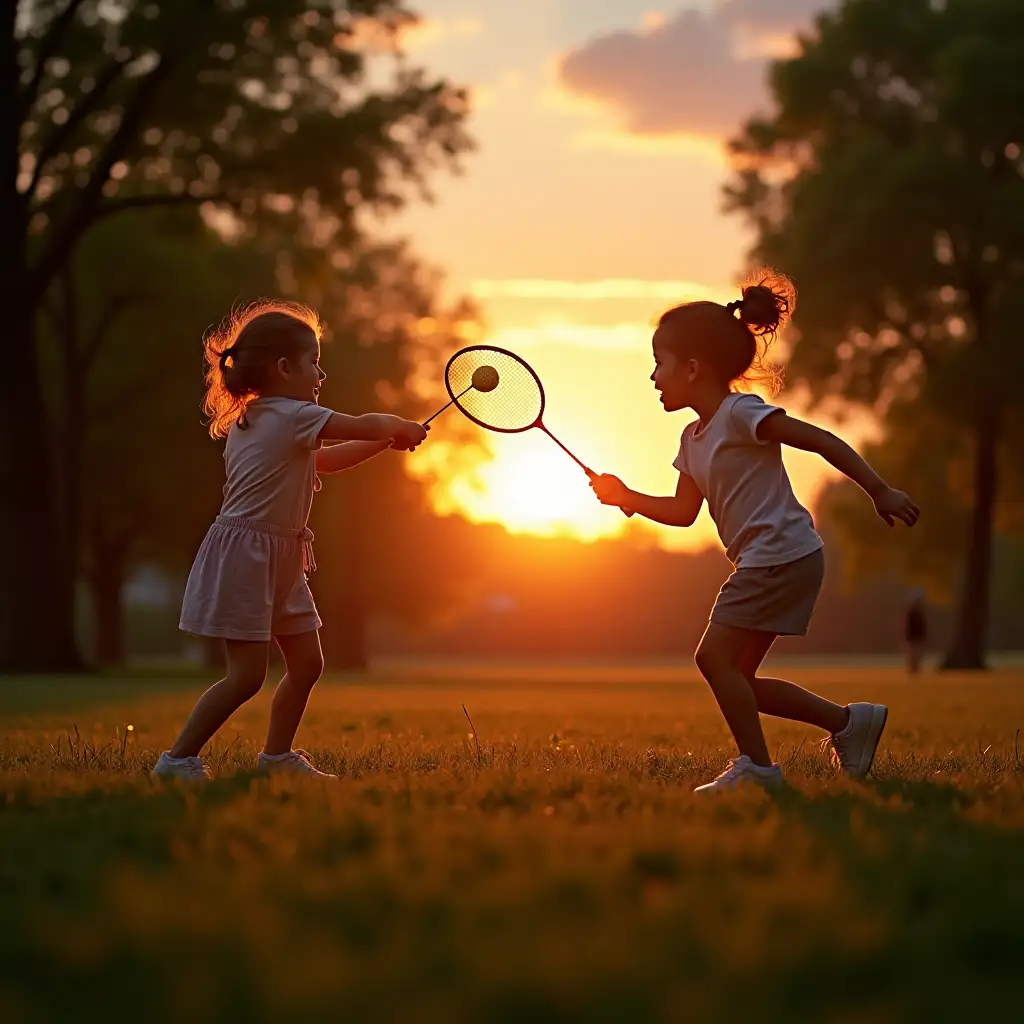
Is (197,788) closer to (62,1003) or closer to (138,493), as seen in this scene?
(62,1003)

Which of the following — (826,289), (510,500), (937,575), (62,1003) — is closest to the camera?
(62,1003)

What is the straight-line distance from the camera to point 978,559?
3591 cm

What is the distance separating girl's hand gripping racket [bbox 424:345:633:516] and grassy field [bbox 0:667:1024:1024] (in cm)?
173

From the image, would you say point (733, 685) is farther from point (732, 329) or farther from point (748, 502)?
point (732, 329)

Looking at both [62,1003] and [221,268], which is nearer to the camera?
[62,1003]

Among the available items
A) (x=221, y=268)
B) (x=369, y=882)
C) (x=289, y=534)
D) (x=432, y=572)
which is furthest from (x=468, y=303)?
(x=369, y=882)

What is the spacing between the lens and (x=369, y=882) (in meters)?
3.29

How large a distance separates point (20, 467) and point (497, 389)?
19397mm

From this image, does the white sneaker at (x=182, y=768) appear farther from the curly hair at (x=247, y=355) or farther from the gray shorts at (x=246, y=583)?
the curly hair at (x=247, y=355)

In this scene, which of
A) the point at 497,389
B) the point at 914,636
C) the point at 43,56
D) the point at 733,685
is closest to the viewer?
the point at 733,685

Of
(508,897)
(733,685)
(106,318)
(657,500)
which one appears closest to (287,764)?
(733,685)

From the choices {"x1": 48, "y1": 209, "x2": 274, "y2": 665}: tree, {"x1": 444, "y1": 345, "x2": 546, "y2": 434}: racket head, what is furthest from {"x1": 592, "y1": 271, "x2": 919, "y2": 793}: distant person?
{"x1": 48, "y1": 209, "x2": 274, "y2": 665}: tree

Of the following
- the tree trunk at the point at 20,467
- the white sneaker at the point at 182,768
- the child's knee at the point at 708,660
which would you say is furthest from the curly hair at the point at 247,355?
the tree trunk at the point at 20,467

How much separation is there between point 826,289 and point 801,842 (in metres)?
32.9
